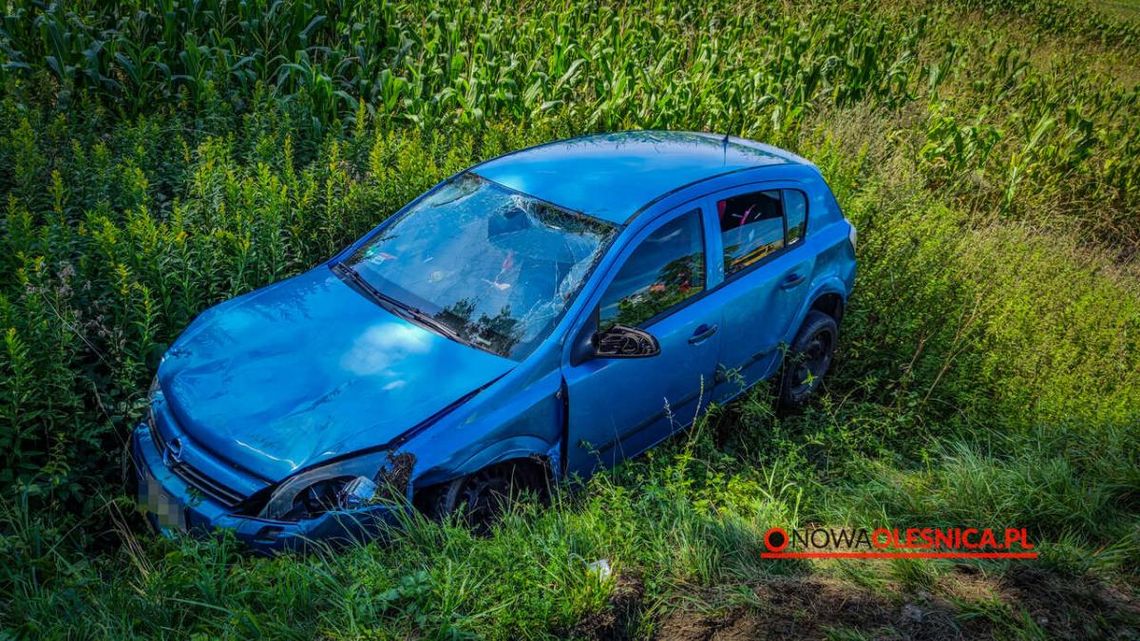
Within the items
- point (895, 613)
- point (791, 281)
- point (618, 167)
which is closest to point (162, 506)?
point (618, 167)

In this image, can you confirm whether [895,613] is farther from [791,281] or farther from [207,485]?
[207,485]

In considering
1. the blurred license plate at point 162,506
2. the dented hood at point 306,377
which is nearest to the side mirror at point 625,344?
the dented hood at point 306,377

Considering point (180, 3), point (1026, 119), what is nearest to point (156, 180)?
point (180, 3)

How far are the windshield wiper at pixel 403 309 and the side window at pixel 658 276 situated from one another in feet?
2.44

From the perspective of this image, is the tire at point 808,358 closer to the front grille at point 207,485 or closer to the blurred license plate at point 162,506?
the front grille at point 207,485

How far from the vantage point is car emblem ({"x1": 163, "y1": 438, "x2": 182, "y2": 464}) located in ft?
12.2

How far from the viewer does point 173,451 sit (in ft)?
12.3

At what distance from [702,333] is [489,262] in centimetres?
125

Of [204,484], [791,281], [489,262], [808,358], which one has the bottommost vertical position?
[808,358]

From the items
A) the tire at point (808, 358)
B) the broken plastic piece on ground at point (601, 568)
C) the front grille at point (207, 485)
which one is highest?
the front grille at point (207, 485)

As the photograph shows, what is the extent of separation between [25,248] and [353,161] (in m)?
2.71

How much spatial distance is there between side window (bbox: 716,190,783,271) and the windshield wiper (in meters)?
1.72

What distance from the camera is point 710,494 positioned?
443 centimetres

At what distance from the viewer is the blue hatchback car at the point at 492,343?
11.8 feet
